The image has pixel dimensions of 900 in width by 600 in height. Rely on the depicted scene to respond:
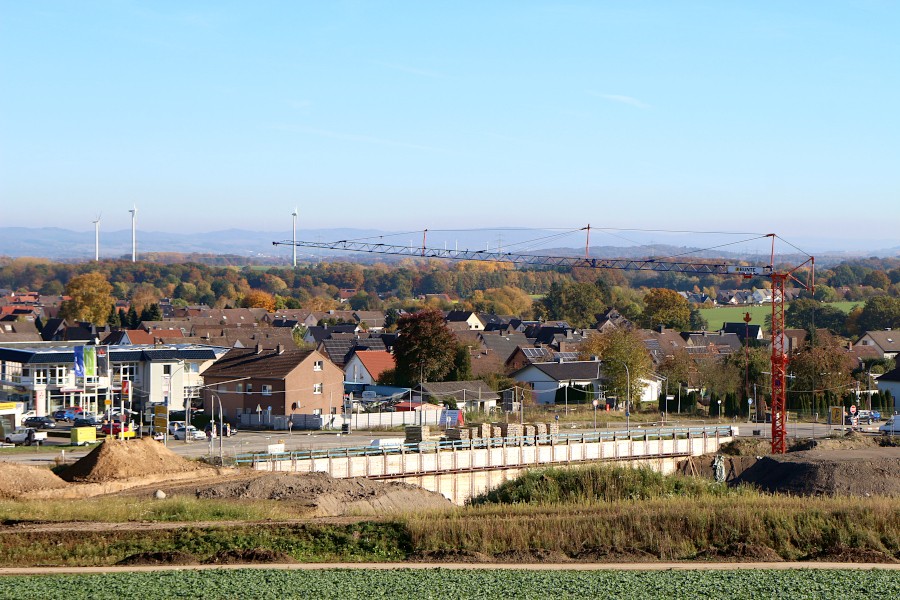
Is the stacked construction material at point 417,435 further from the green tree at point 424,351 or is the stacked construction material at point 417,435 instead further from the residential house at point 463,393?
the green tree at point 424,351

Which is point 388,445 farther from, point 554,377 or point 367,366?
point 367,366

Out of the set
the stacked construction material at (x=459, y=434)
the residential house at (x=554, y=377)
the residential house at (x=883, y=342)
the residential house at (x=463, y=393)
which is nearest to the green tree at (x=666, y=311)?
the residential house at (x=883, y=342)

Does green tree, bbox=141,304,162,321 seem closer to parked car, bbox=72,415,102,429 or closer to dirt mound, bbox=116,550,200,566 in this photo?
parked car, bbox=72,415,102,429

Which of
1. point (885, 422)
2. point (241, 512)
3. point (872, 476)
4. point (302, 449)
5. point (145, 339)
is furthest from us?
point (145, 339)

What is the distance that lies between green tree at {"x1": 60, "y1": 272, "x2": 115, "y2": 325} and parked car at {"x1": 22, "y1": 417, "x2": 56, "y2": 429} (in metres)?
73.1

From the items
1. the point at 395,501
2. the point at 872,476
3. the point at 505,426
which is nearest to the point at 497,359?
the point at 505,426

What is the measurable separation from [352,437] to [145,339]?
47.0 m

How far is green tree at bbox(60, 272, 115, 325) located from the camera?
140 metres

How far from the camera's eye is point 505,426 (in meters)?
61.2

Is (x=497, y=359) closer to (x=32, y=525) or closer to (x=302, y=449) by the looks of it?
(x=302, y=449)

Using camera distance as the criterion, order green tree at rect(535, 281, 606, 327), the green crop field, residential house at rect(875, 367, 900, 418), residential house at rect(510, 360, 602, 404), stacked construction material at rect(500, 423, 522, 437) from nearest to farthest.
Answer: the green crop field
stacked construction material at rect(500, 423, 522, 437)
residential house at rect(875, 367, 900, 418)
residential house at rect(510, 360, 602, 404)
green tree at rect(535, 281, 606, 327)

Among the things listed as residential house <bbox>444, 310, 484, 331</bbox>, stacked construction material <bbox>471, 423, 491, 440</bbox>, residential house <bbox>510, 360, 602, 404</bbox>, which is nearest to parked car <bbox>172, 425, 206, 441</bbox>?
stacked construction material <bbox>471, 423, 491, 440</bbox>

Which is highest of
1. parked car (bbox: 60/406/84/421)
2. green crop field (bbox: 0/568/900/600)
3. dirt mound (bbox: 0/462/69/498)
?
green crop field (bbox: 0/568/900/600)

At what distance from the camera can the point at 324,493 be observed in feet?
128
